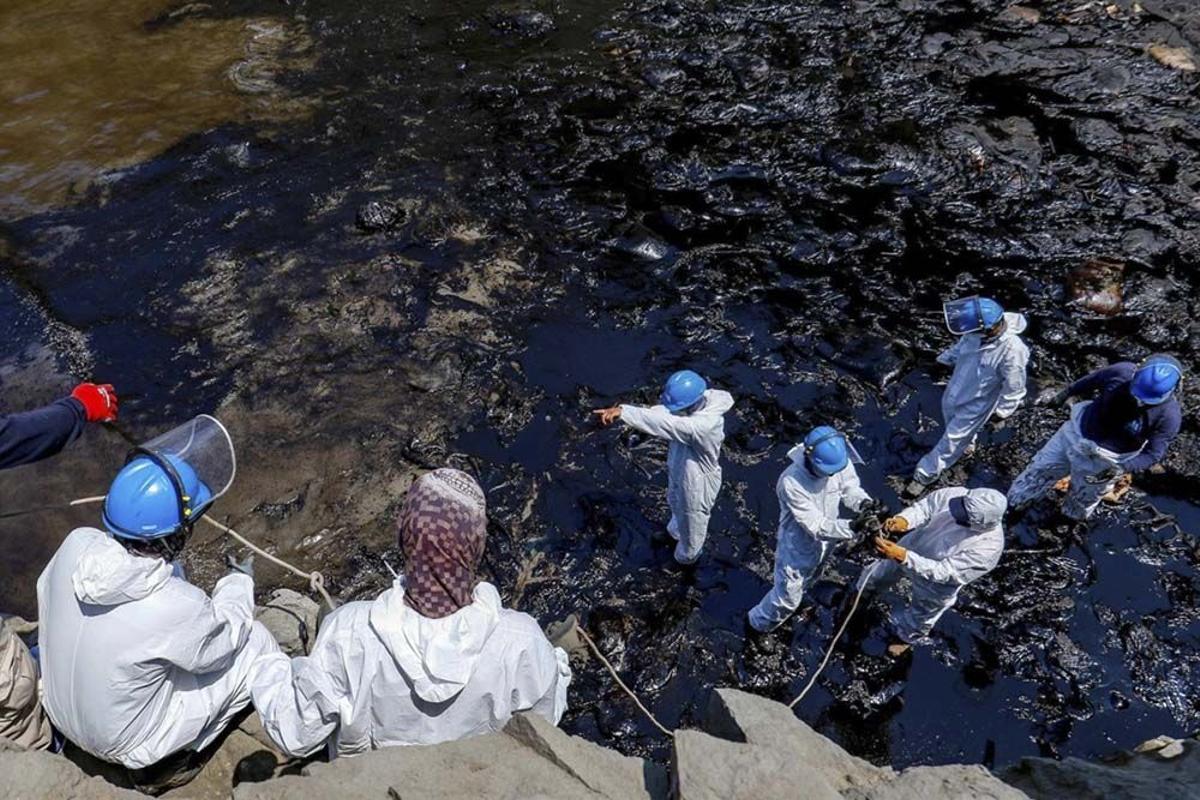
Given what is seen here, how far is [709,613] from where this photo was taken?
7.20 metres

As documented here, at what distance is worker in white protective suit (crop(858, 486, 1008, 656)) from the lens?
5887 millimetres

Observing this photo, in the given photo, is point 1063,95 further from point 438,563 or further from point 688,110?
point 438,563

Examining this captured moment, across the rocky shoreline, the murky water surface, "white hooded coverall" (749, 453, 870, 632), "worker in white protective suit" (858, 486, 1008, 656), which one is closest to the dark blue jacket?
the murky water surface

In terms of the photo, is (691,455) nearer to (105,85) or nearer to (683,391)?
(683,391)

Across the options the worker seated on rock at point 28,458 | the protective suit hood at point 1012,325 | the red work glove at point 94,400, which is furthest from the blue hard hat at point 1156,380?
the red work glove at point 94,400

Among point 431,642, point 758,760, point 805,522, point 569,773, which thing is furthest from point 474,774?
point 805,522

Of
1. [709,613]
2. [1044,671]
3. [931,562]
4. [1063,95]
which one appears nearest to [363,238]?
[709,613]

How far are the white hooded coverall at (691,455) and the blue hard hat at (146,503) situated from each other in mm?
3466

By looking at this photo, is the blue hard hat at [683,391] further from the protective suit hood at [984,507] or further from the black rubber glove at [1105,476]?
the black rubber glove at [1105,476]

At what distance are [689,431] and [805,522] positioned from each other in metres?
1.08

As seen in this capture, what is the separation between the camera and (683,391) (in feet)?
20.8

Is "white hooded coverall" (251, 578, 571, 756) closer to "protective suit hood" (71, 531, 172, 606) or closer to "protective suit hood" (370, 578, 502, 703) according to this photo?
"protective suit hood" (370, 578, 502, 703)

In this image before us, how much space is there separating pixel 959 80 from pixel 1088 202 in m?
3.30

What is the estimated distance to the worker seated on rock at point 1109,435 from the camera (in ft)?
21.4
